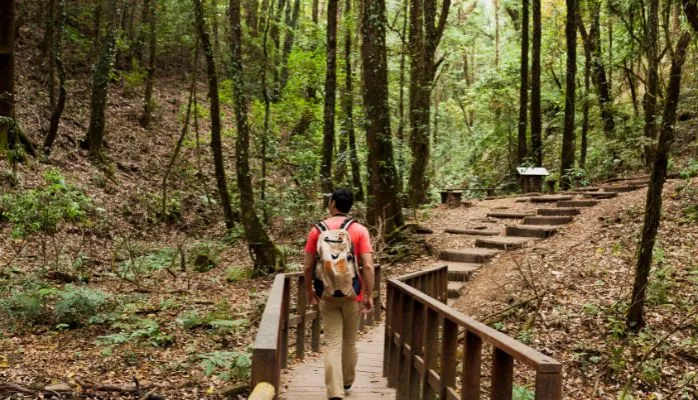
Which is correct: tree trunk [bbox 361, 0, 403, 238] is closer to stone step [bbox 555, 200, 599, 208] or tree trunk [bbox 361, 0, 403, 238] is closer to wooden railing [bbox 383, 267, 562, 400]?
wooden railing [bbox 383, 267, 562, 400]

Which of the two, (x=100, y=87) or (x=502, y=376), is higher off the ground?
(x=100, y=87)

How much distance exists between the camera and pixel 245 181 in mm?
13086

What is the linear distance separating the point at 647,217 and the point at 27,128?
17.9 m

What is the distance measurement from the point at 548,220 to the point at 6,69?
48.7ft

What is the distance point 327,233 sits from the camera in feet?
16.8

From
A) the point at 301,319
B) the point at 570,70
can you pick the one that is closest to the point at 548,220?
the point at 570,70

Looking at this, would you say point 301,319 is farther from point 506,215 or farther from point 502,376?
point 506,215

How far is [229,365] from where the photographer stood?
294 inches

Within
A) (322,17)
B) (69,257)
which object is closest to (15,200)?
(69,257)

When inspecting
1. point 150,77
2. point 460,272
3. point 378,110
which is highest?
point 150,77

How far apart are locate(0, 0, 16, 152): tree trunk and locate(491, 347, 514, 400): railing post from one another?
51.4 ft

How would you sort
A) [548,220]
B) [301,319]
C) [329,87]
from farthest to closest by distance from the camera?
[329,87]
[548,220]
[301,319]

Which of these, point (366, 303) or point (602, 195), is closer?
point (366, 303)

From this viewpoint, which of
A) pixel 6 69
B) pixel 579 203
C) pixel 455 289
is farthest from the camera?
pixel 579 203
